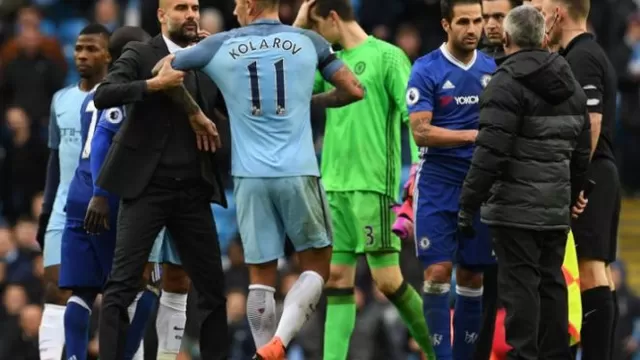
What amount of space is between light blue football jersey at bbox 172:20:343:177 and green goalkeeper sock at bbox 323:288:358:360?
2.09 metres

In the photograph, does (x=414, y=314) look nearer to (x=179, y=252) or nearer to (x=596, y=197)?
(x=596, y=197)

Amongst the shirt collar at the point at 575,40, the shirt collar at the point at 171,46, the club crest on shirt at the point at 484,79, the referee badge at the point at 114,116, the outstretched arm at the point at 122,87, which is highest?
the shirt collar at the point at 171,46

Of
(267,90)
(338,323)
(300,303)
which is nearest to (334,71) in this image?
(267,90)

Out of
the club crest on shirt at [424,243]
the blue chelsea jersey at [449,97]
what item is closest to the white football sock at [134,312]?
the club crest on shirt at [424,243]

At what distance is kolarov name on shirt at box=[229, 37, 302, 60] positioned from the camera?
12.9m

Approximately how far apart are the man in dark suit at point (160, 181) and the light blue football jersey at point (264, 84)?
0.87ft

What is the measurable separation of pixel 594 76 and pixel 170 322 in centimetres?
353

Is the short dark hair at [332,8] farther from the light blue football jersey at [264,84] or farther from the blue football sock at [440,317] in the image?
the blue football sock at [440,317]

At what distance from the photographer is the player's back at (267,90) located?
42.3 ft

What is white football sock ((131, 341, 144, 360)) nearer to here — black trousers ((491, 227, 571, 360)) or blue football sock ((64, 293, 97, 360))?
blue football sock ((64, 293, 97, 360))

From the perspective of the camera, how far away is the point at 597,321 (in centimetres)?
1360

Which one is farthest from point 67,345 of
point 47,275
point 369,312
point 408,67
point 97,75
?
point 369,312

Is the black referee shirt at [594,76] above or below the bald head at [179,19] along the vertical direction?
below

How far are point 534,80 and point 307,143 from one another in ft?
5.39
